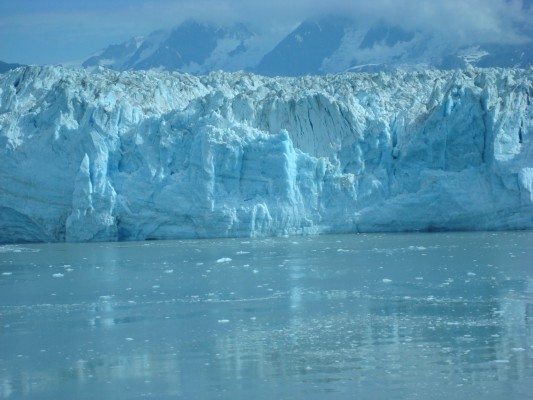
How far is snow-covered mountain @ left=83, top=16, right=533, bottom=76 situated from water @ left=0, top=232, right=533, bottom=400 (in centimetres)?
2389

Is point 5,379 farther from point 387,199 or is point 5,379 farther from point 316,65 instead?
point 316,65

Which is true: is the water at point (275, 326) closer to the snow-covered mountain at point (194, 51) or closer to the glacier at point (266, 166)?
the glacier at point (266, 166)

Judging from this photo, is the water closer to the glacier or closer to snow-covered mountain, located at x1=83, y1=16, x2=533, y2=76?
the glacier

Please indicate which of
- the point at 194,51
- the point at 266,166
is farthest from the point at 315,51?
the point at 266,166

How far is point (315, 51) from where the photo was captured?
42.2 m

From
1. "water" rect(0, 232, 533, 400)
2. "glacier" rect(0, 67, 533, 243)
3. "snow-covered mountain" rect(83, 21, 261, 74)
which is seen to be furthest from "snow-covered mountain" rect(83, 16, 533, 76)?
"water" rect(0, 232, 533, 400)

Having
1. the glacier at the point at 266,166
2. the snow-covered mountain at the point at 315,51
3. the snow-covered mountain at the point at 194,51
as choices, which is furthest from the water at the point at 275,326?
the snow-covered mountain at the point at 194,51

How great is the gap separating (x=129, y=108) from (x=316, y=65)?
2407 centimetres

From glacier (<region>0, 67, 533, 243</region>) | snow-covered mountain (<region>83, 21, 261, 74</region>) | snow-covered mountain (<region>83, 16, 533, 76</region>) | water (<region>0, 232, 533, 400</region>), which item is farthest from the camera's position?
snow-covered mountain (<region>83, 21, 261, 74</region>)

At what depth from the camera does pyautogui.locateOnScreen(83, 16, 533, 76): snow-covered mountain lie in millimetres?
36500

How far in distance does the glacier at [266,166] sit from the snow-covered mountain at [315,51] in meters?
17.6

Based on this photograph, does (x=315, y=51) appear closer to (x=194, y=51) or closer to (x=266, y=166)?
(x=194, y=51)

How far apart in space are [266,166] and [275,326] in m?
9.56

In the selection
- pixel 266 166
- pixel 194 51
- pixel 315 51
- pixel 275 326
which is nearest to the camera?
pixel 275 326
